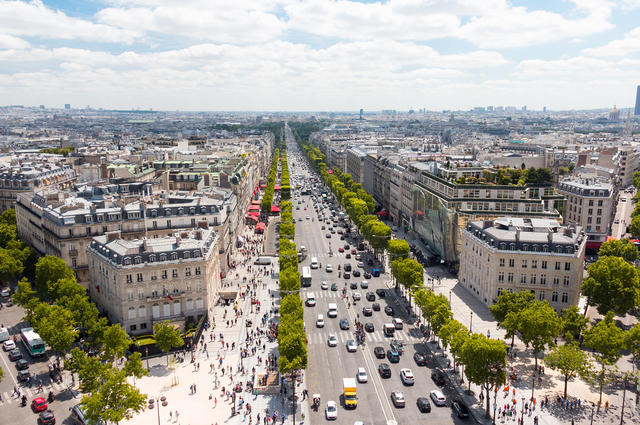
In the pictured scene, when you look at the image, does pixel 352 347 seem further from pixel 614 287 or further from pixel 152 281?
pixel 614 287

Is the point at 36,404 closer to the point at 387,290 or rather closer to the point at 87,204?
the point at 87,204

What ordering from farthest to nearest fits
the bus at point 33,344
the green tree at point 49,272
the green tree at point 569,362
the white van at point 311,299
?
the white van at point 311,299, the green tree at point 49,272, the bus at point 33,344, the green tree at point 569,362

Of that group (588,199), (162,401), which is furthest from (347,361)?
(588,199)

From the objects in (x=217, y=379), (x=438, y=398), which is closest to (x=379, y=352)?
(x=438, y=398)

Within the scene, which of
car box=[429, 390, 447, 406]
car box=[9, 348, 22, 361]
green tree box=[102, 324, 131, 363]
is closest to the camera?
car box=[429, 390, 447, 406]

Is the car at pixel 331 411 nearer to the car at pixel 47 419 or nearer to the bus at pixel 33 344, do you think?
the car at pixel 47 419

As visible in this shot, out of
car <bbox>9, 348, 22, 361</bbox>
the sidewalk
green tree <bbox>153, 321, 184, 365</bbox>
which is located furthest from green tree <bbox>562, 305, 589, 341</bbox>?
car <bbox>9, 348, 22, 361</bbox>

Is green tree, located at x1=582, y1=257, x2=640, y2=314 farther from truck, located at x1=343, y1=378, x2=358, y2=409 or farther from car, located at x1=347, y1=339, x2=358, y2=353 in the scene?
truck, located at x1=343, y1=378, x2=358, y2=409

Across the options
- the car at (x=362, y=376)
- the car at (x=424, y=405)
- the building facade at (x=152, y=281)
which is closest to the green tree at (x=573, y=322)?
the car at (x=424, y=405)
